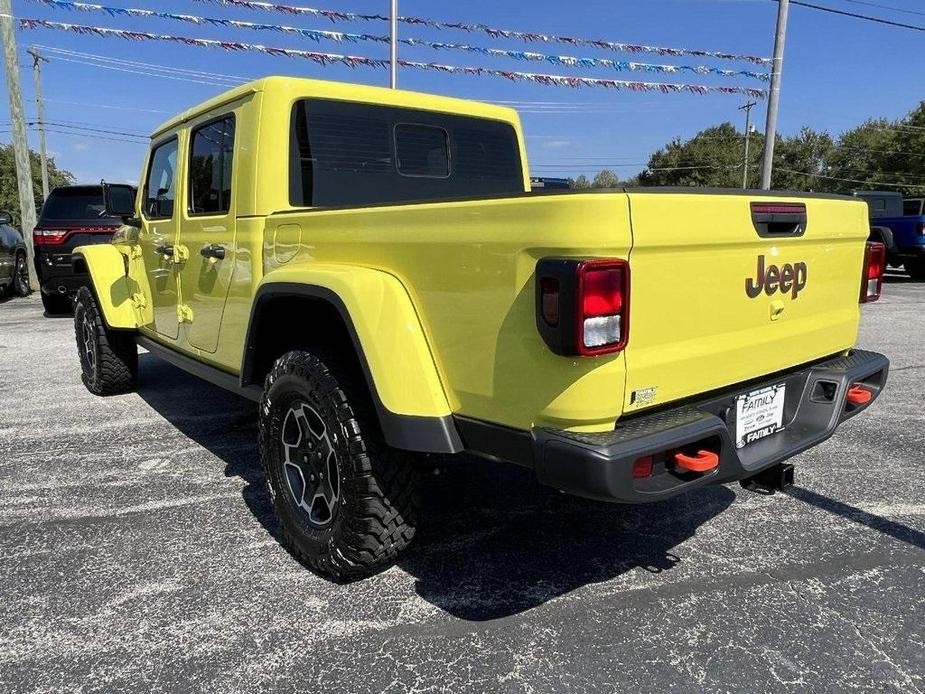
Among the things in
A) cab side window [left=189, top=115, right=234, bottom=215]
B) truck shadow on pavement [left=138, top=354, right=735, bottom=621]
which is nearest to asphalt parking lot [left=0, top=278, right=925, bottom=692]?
truck shadow on pavement [left=138, top=354, right=735, bottom=621]

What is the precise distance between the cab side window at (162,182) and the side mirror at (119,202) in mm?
148

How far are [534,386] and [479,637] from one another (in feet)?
3.10

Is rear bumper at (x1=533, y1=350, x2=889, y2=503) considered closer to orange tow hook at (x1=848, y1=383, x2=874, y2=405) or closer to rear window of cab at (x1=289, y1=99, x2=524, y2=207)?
orange tow hook at (x1=848, y1=383, x2=874, y2=405)

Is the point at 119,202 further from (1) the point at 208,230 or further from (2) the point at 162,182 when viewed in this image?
(1) the point at 208,230

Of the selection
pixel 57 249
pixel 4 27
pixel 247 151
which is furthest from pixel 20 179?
pixel 247 151

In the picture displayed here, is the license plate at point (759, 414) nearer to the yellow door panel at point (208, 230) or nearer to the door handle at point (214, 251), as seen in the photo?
the yellow door panel at point (208, 230)

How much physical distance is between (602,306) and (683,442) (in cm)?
48

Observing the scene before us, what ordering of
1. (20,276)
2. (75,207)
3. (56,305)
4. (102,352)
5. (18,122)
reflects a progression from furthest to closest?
(18,122)
(20,276)
(56,305)
(75,207)
(102,352)

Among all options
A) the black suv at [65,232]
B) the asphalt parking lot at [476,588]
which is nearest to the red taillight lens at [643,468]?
the asphalt parking lot at [476,588]

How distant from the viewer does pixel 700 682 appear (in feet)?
6.80

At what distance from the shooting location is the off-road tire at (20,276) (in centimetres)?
1238

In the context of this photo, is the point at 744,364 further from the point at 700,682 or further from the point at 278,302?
the point at 278,302

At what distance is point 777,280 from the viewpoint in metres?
2.39

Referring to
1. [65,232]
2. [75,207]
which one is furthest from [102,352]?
[75,207]
